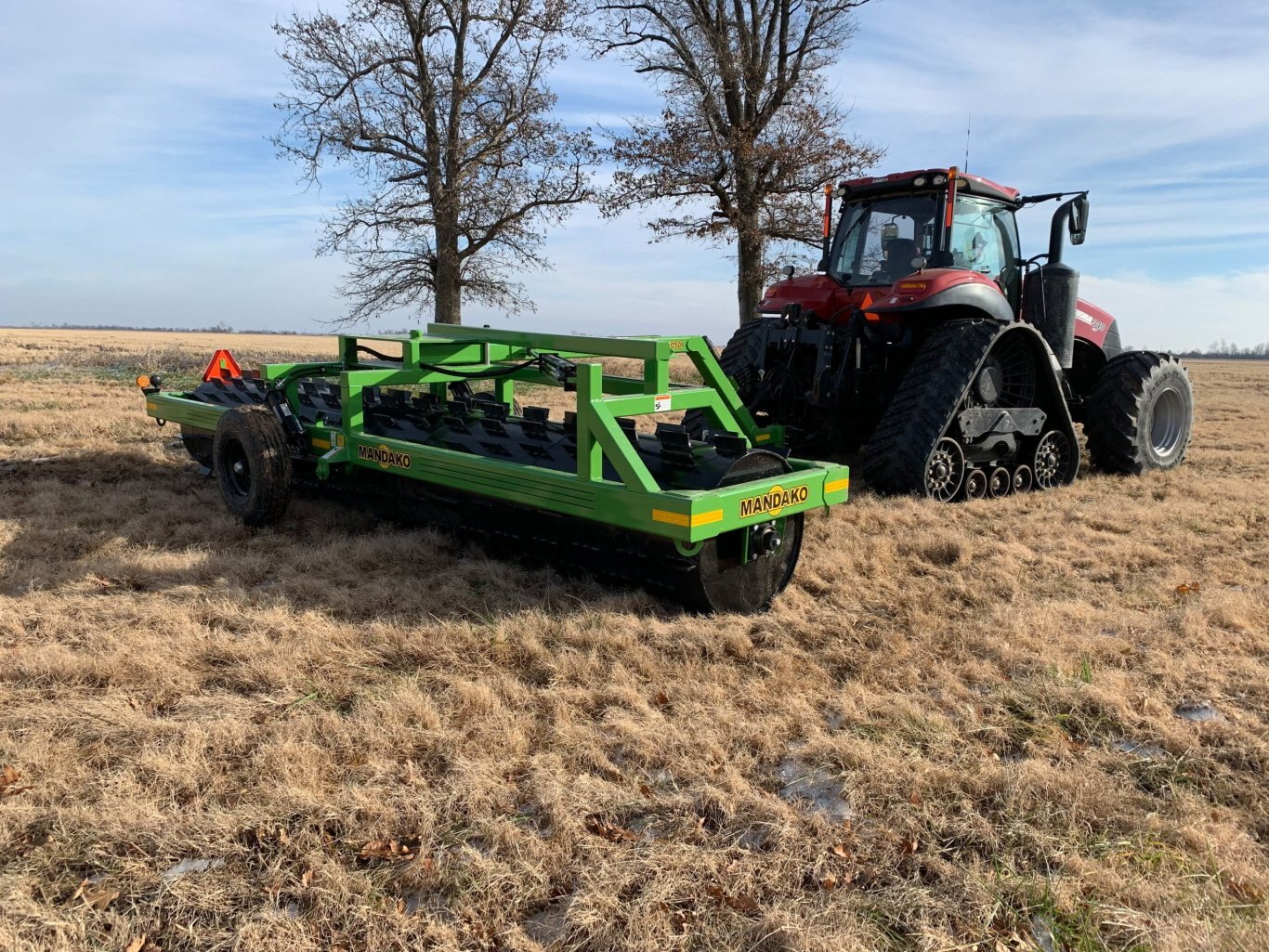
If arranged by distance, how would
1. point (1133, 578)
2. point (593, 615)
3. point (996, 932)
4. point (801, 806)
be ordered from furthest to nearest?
point (1133, 578), point (593, 615), point (801, 806), point (996, 932)

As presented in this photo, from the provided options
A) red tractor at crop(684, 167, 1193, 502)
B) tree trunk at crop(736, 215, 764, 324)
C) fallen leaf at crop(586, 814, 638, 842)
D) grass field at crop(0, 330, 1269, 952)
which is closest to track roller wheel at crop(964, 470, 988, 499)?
red tractor at crop(684, 167, 1193, 502)

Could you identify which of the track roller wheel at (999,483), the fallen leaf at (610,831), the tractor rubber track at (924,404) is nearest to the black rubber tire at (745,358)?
the tractor rubber track at (924,404)

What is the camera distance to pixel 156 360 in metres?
17.7

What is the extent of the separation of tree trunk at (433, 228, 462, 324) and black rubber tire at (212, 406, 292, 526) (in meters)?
10.2

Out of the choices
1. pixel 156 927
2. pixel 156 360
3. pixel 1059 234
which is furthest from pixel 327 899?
pixel 156 360

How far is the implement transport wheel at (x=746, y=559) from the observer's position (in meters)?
4.02

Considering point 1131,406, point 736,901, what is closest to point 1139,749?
point 736,901

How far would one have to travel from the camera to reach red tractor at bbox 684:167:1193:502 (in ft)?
20.0

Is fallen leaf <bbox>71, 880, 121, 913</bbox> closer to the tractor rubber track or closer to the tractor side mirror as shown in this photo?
the tractor rubber track

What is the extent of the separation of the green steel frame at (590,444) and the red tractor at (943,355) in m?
0.97

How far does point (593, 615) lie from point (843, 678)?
3.67 feet

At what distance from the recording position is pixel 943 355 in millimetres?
6039

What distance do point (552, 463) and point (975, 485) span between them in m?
3.47

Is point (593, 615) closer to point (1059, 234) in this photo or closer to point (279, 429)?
point (279, 429)
